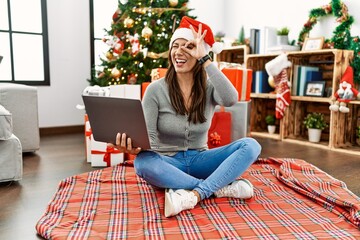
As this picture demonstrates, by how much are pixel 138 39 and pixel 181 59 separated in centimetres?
166

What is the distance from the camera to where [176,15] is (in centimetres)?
318

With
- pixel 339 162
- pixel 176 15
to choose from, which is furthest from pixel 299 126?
pixel 176 15

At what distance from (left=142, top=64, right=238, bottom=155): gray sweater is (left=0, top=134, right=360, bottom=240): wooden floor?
0.59 metres

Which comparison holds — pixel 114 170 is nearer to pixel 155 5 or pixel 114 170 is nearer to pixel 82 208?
pixel 82 208

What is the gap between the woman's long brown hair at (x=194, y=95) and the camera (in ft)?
4.91

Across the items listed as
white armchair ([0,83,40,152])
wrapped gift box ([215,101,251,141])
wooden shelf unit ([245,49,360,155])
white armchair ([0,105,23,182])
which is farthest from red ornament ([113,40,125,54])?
white armchair ([0,105,23,182])

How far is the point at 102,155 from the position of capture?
217cm

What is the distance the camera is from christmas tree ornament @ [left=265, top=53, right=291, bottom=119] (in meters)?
3.16

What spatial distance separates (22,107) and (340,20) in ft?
8.89

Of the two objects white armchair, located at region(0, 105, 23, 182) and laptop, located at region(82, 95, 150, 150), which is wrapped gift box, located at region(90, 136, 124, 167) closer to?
white armchair, located at region(0, 105, 23, 182)

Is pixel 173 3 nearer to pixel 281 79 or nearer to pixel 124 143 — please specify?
pixel 281 79

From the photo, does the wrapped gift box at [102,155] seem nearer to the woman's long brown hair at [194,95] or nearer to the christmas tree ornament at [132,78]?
the woman's long brown hair at [194,95]

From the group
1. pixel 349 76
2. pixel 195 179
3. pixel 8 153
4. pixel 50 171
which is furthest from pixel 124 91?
pixel 349 76

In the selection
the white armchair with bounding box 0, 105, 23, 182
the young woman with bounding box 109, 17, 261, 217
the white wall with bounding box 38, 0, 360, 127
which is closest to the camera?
the young woman with bounding box 109, 17, 261, 217
